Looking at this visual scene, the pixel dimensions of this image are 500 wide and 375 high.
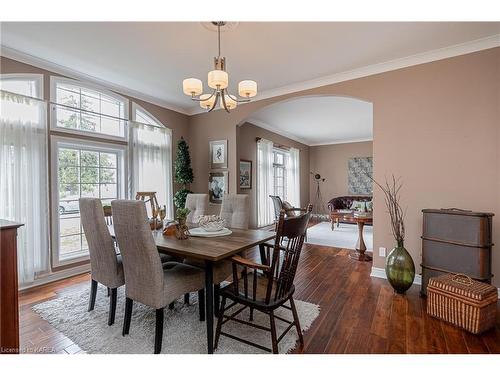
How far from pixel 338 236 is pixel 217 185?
3064mm

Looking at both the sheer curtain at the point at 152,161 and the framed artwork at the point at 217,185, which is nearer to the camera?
the sheer curtain at the point at 152,161

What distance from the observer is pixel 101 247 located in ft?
6.89

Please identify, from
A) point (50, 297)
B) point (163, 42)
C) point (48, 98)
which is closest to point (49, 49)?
point (48, 98)

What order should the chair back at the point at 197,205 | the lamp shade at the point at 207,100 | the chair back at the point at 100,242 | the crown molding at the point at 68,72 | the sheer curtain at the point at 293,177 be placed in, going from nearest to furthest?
the chair back at the point at 100,242 < the lamp shade at the point at 207,100 < the crown molding at the point at 68,72 < the chair back at the point at 197,205 < the sheer curtain at the point at 293,177

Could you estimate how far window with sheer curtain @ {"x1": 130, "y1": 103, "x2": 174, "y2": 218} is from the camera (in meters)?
4.00

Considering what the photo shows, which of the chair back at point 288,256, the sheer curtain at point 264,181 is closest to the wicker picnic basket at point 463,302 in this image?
Answer: the chair back at point 288,256

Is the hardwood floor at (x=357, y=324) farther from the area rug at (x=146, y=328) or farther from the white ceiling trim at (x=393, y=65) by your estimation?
the white ceiling trim at (x=393, y=65)

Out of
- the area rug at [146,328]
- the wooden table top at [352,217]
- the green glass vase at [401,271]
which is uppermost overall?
the wooden table top at [352,217]

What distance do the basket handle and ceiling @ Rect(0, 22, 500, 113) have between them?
2.32 metres

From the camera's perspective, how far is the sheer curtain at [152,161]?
13.1 ft

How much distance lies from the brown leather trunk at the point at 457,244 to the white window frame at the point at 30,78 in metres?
4.62

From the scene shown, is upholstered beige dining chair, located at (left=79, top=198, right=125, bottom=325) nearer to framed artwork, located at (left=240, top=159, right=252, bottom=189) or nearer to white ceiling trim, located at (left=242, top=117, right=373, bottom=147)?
white ceiling trim, located at (left=242, top=117, right=373, bottom=147)
